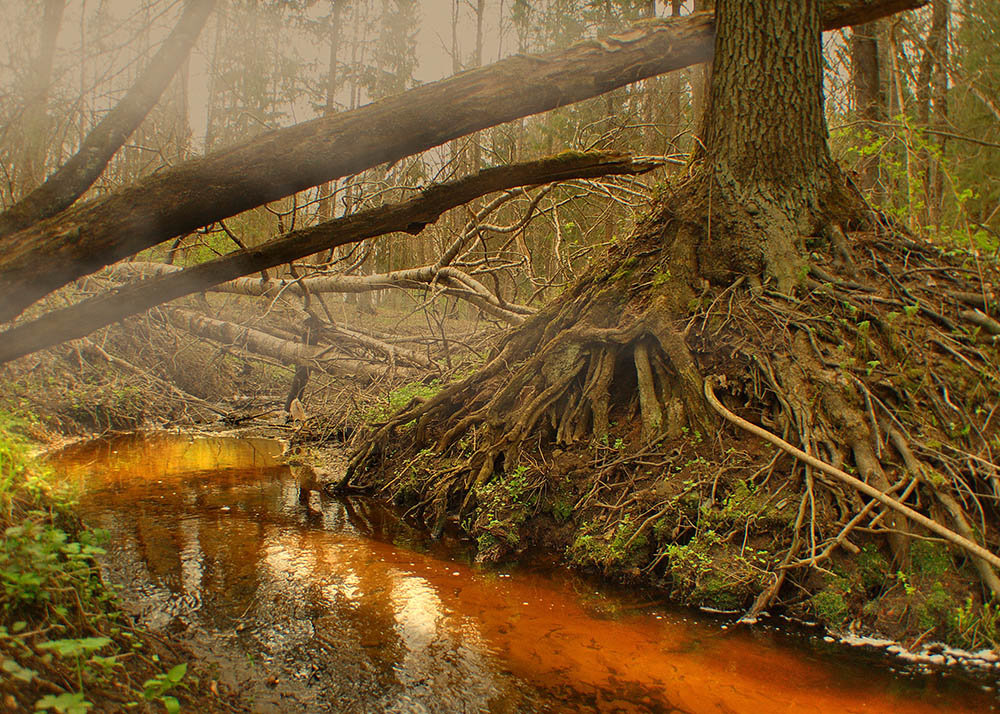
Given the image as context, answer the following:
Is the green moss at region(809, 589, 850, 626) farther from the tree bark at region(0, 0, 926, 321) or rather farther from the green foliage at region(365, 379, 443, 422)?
the green foliage at region(365, 379, 443, 422)

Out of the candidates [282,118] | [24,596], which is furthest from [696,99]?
[282,118]

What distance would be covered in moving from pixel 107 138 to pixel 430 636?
340 centimetres

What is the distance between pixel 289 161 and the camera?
11.3ft

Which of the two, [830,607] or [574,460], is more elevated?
[574,460]

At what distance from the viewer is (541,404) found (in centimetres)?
545

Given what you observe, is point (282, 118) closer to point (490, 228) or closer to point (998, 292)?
point (490, 228)

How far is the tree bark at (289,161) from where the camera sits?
10.5ft

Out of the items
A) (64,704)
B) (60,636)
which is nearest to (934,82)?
(60,636)

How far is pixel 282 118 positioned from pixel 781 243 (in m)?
22.1

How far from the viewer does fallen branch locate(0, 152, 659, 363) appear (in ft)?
11.3

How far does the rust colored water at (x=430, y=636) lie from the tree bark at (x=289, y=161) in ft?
6.83

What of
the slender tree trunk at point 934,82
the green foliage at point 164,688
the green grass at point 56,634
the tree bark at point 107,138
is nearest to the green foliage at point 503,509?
the green grass at point 56,634

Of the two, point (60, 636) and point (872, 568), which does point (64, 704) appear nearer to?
point (60, 636)

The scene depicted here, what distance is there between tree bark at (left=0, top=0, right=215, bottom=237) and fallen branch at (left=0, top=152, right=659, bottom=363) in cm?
52
